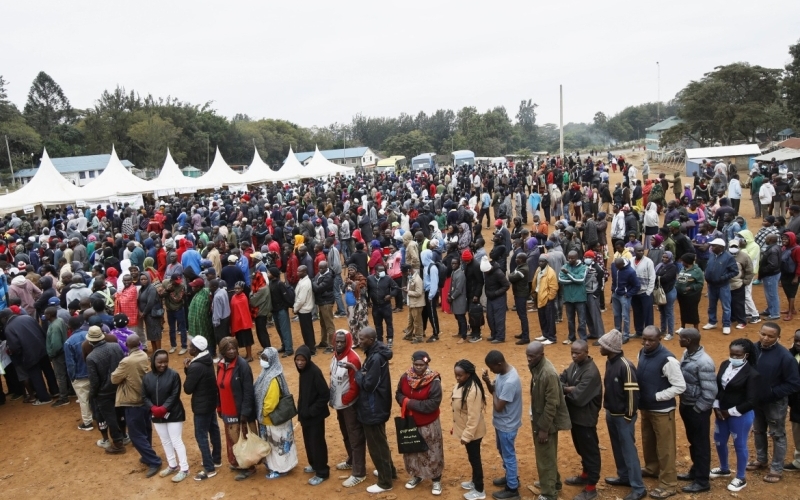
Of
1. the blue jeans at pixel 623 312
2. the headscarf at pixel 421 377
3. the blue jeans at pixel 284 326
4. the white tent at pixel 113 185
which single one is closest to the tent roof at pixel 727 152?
the blue jeans at pixel 623 312

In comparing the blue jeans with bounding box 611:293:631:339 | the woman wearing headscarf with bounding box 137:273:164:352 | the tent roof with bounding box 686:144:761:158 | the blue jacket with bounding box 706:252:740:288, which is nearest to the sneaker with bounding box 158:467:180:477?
the woman wearing headscarf with bounding box 137:273:164:352

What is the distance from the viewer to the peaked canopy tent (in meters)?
28.4

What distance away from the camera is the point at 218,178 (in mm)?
31141

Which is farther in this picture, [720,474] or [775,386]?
[720,474]

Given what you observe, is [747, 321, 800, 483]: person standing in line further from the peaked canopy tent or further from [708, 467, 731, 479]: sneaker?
the peaked canopy tent

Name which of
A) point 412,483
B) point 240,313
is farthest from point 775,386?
point 240,313

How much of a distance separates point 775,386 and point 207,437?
5698mm

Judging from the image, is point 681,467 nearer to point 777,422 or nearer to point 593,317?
point 777,422

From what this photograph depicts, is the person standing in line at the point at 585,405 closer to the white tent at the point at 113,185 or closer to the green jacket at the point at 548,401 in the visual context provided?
the green jacket at the point at 548,401

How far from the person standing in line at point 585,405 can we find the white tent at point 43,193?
80.6 feet

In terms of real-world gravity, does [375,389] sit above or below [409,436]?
above

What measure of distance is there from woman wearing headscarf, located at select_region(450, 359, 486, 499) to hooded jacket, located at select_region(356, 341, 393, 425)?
68 centimetres

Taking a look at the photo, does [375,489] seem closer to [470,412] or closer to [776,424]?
[470,412]

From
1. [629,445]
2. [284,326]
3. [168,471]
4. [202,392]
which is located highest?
[202,392]
